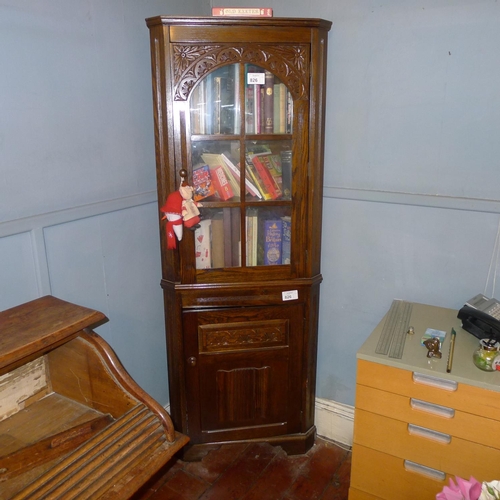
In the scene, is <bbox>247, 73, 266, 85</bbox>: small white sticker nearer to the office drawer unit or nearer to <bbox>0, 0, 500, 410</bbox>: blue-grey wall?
<bbox>0, 0, 500, 410</bbox>: blue-grey wall

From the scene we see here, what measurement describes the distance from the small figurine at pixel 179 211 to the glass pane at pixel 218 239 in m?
0.11

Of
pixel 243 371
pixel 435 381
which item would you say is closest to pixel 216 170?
pixel 243 371

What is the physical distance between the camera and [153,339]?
220cm

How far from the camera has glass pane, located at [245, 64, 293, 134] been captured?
179 cm

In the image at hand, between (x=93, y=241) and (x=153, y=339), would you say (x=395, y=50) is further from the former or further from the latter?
(x=153, y=339)

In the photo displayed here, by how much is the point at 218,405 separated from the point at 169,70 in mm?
1340

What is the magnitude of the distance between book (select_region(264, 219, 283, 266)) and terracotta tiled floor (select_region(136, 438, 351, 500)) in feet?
2.84

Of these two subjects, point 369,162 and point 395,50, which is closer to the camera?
point 395,50

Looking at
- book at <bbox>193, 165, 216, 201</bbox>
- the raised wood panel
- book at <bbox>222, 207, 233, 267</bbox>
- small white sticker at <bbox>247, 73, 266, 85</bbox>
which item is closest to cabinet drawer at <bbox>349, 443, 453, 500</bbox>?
the raised wood panel

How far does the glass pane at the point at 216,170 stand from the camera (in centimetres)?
184

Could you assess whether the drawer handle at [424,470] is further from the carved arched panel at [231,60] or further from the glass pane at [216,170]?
the carved arched panel at [231,60]

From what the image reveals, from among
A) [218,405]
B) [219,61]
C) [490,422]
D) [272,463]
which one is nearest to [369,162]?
[219,61]

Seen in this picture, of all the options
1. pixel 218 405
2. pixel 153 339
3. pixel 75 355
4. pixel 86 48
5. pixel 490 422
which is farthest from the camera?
pixel 153 339

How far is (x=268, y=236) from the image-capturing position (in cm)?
197
